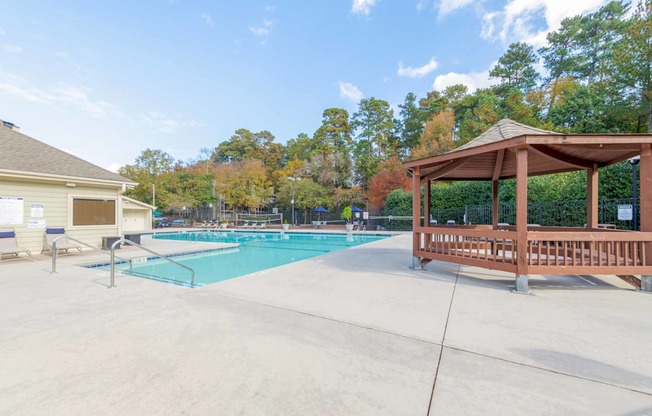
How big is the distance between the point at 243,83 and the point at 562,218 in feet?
64.9

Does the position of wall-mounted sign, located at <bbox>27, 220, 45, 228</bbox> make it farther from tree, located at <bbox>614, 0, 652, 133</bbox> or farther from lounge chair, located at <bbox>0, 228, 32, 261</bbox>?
tree, located at <bbox>614, 0, 652, 133</bbox>

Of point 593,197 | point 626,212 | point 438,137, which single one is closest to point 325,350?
point 593,197

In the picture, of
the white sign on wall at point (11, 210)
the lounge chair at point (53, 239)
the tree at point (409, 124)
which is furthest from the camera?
the tree at point (409, 124)

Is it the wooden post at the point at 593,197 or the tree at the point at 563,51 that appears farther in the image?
the tree at the point at 563,51

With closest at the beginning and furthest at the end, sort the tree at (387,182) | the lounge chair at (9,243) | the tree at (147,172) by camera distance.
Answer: the lounge chair at (9,243)
the tree at (387,182)
the tree at (147,172)

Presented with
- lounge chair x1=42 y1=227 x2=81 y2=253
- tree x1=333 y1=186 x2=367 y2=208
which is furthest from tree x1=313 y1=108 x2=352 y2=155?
lounge chair x1=42 y1=227 x2=81 y2=253

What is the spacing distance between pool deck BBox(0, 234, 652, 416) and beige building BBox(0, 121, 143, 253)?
4.95 metres

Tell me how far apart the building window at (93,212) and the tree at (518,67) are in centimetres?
3048

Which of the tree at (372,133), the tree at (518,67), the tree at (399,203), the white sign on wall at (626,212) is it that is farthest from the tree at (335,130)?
the white sign on wall at (626,212)

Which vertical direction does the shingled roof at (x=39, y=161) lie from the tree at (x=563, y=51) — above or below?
below

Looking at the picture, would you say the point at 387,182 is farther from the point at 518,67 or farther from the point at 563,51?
the point at 563,51

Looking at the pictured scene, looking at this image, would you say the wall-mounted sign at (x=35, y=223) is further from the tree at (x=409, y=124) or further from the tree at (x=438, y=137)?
the tree at (x=409, y=124)

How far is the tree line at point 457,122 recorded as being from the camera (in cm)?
1352

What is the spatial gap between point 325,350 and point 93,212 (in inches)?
440
